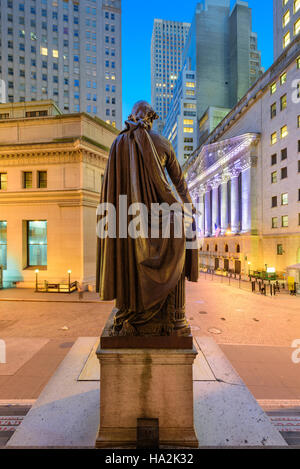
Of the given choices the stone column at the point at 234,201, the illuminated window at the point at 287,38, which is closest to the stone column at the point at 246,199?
the stone column at the point at 234,201

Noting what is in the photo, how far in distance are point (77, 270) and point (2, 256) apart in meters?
8.41

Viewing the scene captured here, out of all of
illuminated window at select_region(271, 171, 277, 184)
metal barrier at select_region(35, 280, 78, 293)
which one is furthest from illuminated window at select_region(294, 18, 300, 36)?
metal barrier at select_region(35, 280, 78, 293)

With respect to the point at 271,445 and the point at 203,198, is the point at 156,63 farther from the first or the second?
the point at 271,445

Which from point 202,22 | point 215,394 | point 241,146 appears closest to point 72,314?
point 215,394

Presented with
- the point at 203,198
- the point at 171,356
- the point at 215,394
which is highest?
the point at 203,198

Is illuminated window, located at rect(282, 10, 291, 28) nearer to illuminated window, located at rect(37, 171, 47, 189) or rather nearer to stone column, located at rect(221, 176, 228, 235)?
stone column, located at rect(221, 176, 228, 235)

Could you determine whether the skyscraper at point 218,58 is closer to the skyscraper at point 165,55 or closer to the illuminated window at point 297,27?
the illuminated window at point 297,27

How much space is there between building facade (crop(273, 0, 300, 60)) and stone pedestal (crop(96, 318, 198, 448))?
133ft

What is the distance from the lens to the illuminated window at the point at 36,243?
22250mm

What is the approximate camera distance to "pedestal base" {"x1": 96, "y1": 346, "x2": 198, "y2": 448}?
3354 millimetres

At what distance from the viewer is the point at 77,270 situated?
20891 mm

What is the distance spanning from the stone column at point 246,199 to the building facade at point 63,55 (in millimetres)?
45924

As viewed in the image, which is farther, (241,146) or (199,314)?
(241,146)

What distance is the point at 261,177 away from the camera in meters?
34.0
